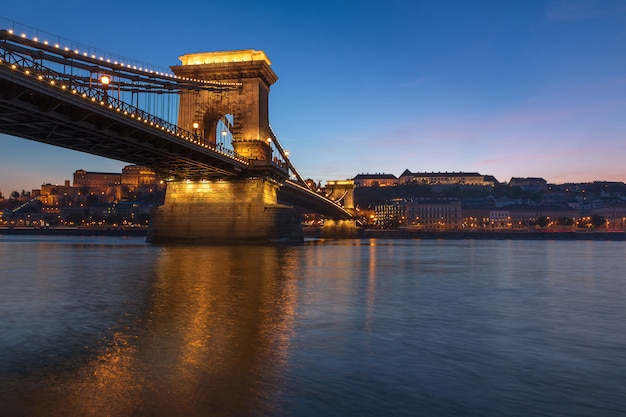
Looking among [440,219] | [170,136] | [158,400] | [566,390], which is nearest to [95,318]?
[158,400]

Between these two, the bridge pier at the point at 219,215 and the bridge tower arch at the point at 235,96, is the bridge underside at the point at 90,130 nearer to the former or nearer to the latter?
the bridge pier at the point at 219,215

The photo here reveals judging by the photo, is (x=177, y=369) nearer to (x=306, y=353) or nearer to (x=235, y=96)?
(x=306, y=353)

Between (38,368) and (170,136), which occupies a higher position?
(170,136)

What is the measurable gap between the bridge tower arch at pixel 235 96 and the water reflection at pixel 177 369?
49.6 m

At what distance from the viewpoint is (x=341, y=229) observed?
12456cm

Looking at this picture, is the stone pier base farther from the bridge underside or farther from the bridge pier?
the bridge underside

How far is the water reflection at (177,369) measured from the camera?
4.94 m

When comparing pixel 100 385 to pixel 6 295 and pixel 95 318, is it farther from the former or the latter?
pixel 6 295

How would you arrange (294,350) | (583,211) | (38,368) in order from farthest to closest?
1. (583,211)
2. (294,350)
3. (38,368)

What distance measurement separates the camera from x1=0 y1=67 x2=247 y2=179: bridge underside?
1072 inches


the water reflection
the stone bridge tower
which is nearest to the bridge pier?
the stone bridge tower

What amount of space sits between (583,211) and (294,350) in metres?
195

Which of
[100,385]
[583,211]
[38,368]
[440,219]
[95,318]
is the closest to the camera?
[100,385]

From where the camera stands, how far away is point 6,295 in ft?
45.3
